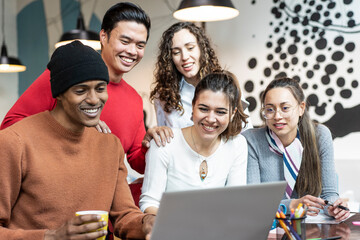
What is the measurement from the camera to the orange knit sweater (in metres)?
1.24

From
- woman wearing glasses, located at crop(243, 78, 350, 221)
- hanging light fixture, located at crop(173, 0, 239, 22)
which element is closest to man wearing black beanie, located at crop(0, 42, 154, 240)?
woman wearing glasses, located at crop(243, 78, 350, 221)

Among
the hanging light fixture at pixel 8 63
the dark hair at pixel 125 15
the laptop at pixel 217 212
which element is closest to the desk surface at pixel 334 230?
the laptop at pixel 217 212

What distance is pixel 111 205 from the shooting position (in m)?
1.50

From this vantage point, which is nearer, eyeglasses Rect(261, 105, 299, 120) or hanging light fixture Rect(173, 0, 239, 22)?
eyeglasses Rect(261, 105, 299, 120)

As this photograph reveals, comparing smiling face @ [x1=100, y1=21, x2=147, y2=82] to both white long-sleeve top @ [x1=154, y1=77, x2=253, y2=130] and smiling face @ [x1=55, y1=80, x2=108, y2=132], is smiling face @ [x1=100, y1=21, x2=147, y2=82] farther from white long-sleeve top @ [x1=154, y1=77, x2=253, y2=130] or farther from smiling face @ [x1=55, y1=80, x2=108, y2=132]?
smiling face @ [x1=55, y1=80, x2=108, y2=132]

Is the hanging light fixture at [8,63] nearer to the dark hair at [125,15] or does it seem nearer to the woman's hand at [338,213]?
the dark hair at [125,15]

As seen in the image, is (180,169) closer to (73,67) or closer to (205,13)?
(73,67)

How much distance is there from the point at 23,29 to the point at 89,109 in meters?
4.85

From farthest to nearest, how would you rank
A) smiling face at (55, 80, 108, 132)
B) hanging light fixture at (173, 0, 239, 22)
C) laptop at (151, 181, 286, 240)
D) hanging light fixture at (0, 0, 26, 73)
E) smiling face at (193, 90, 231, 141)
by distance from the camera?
hanging light fixture at (0, 0, 26, 73) < hanging light fixture at (173, 0, 239, 22) < smiling face at (193, 90, 231, 141) < smiling face at (55, 80, 108, 132) < laptop at (151, 181, 286, 240)

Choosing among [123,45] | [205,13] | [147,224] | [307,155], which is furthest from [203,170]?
[205,13]

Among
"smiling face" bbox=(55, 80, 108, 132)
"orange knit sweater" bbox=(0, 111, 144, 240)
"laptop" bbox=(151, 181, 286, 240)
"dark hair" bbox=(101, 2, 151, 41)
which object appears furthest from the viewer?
"dark hair" bbox=(101, 2, 151, 41)

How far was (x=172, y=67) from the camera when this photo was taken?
2.41 metres

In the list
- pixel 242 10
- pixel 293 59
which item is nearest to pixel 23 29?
pixel 242 10

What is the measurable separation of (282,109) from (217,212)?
1170mm
